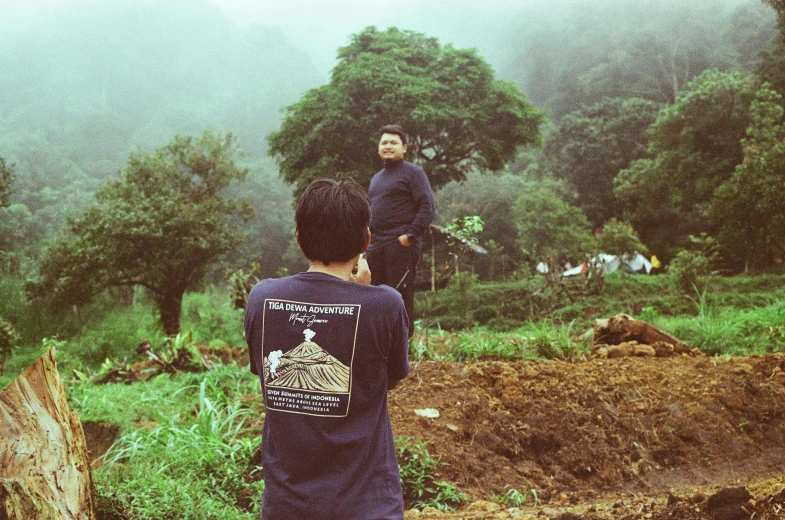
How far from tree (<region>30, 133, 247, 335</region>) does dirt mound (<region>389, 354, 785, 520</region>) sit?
12.9 m

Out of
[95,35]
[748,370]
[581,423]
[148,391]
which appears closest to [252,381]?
[148,391]

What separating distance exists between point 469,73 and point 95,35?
95.8 meters

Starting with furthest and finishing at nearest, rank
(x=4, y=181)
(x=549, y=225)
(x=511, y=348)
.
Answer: (x=549, y=225), (x=4, y=181), (x=511, y=348)

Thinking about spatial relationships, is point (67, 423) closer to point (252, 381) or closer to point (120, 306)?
point (252, 381)

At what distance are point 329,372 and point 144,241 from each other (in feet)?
53.1

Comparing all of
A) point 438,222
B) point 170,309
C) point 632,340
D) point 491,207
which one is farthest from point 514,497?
point 438,222

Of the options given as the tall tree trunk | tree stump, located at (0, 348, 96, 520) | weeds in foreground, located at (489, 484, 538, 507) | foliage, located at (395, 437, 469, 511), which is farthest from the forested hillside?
tree stump, located at (0, 348, 96, 520)

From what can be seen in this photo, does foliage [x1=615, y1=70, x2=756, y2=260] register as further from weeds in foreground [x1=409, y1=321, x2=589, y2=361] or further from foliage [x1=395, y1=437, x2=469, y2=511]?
foliage [x1=395, y1=437, x2=469, y2=511]

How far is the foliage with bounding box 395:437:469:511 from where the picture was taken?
3633 mm

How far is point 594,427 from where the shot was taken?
4.39 metres

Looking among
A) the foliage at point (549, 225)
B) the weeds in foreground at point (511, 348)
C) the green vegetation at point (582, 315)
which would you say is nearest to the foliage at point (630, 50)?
the foliage at point (549, 225)

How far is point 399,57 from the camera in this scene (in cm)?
2092

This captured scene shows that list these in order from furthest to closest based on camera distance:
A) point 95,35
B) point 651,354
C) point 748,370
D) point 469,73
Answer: point 95,35
point 469,73
point 651,354
point 748,370

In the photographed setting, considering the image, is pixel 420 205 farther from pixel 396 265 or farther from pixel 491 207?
pixel 491 207
